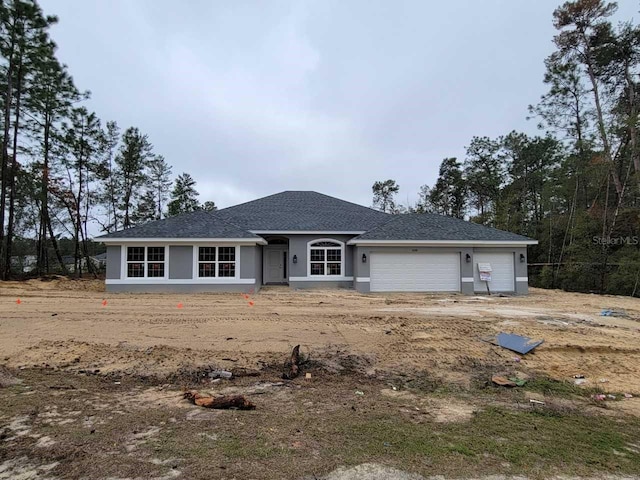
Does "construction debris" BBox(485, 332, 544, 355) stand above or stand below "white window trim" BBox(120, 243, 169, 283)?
below

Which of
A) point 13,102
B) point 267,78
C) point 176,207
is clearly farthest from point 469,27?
point 176,207

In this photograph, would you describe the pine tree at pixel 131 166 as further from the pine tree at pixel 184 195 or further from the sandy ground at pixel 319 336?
the sandy ground at pixel 319 336

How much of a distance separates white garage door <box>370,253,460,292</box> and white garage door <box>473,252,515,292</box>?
0.86 meters

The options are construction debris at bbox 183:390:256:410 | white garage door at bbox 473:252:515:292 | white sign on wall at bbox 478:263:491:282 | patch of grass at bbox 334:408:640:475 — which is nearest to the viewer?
patch of grass at bbox 334:408:640:475

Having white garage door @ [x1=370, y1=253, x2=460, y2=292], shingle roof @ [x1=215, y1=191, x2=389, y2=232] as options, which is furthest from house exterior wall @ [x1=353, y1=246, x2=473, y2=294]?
shingle roof @ [x1=215, y1=191, x2=389, y2=232]

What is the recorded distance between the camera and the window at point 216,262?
15688 mm

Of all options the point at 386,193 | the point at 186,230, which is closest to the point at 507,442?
the point at 186,230

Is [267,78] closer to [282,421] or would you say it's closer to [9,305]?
[9,305]

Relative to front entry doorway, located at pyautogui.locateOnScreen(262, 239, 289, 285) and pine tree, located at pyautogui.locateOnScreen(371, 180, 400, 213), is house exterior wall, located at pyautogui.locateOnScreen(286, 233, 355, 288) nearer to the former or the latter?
front entry doorway, located at pyautogui.locateOnScreen(262, 239, 289, 285)

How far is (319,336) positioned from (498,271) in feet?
39.8

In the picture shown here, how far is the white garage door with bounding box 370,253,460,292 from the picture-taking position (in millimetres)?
16078

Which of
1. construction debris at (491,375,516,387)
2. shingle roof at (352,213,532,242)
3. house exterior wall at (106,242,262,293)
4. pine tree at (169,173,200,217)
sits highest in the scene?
pine tree at (169,173,200,217)

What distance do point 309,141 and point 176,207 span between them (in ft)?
65.6

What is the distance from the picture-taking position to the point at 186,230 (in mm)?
15844
